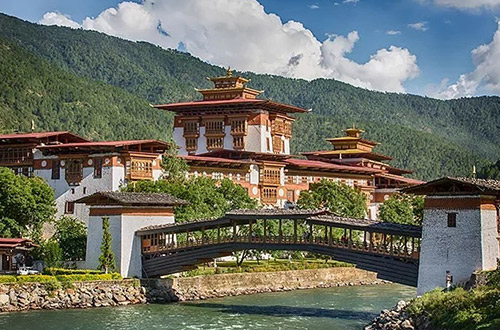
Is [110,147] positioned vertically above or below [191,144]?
below

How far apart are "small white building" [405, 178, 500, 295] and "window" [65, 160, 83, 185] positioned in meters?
31.9

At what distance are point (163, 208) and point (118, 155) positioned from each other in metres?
10.4

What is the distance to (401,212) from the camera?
8619 cm

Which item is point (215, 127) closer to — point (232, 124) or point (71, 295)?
point (232, 124)

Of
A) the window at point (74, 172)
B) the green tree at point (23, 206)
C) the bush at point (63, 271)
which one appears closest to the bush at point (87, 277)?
the bush at point (63, 271)

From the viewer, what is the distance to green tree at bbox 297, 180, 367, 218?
81.4m

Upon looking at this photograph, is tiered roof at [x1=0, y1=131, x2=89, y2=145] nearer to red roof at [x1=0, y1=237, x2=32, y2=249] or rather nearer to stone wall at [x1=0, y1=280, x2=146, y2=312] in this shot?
red roof at [x1=0, y1=237, x2=32, y2=249]

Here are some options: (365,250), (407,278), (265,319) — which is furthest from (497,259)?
(265,319)

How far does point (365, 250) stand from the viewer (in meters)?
48.5

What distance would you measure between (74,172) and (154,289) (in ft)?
55.3

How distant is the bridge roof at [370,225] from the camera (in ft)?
149

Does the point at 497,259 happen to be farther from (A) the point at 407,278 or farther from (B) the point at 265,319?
(B) the point at 265,319

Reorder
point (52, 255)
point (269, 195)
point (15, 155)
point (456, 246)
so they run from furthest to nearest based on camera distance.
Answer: point (269, 195) → point (15, 155) → point (52, 255) → point (456, 246)

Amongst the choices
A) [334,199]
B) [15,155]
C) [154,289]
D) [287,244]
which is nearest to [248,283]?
[154,289]
